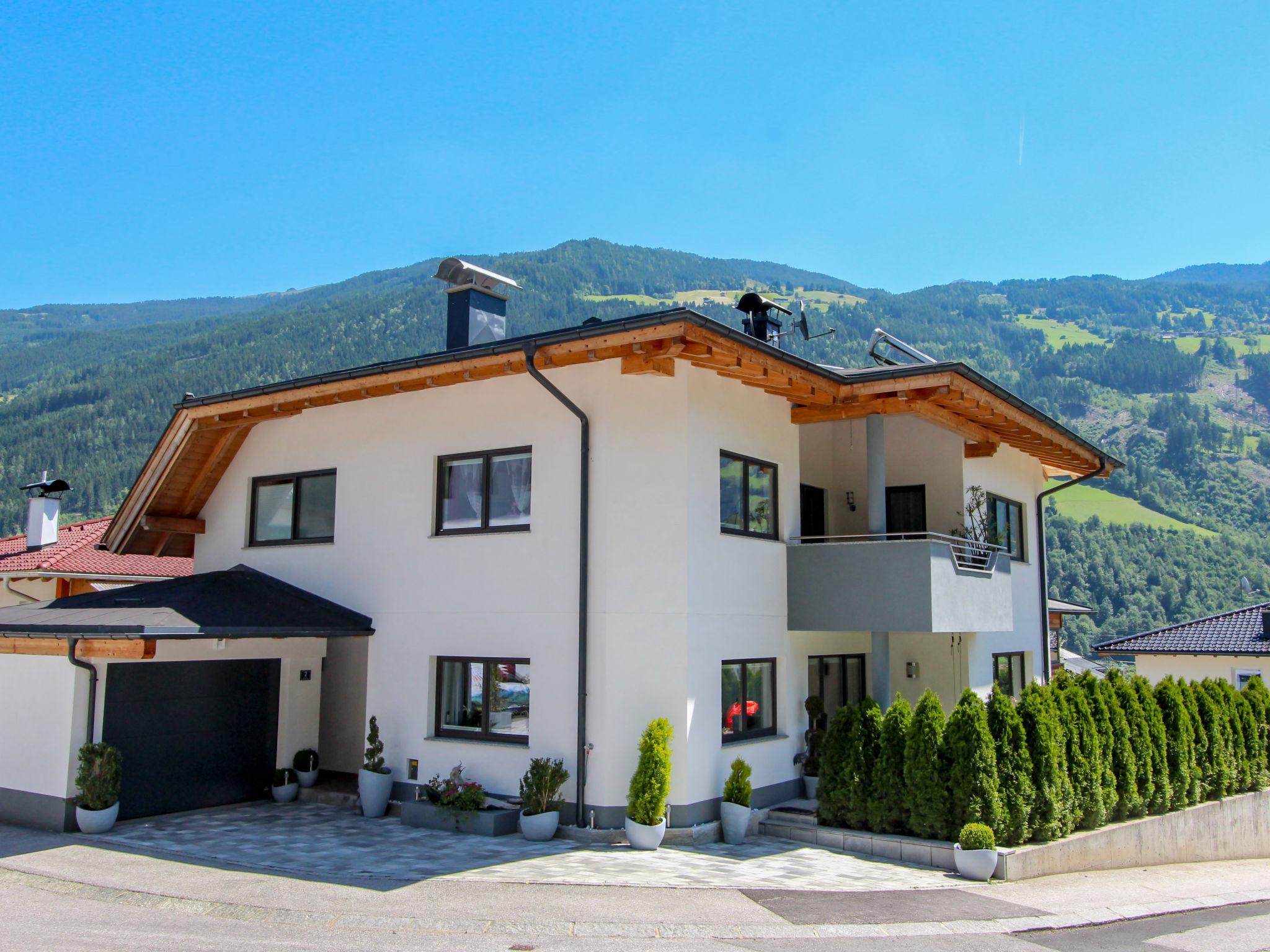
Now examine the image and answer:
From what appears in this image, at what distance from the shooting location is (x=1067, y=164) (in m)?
29.1

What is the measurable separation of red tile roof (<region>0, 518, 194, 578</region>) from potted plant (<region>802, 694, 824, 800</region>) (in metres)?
14.4

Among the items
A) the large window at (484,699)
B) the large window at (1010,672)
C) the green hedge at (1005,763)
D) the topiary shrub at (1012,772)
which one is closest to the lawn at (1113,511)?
the large window at (1010,672)

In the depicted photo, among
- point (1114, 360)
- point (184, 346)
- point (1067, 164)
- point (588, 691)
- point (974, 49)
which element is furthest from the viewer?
point (1114, 360)

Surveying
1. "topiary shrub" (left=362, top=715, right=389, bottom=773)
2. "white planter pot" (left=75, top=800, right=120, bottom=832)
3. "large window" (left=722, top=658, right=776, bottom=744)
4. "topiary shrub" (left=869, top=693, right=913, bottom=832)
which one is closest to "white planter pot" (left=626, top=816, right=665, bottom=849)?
"large window" (left=722, top=658, right=776, bottom=744)

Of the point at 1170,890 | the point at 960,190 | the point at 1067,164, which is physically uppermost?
the point at 960,190

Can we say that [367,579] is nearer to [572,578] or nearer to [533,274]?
[572,578]

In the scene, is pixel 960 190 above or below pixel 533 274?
below

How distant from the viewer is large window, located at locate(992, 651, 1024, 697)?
62.8 ft

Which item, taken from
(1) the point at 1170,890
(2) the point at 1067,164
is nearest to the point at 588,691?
(1) the point at 1170,890

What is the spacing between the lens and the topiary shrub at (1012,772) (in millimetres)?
12227

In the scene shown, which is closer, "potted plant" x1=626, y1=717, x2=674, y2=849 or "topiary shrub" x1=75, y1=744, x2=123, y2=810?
"potted plant" x1=626, y1=717, x2=674, y2=849

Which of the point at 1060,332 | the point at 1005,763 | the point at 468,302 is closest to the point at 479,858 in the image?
the point at 1005,763

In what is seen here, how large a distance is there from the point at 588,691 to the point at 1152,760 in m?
9.07

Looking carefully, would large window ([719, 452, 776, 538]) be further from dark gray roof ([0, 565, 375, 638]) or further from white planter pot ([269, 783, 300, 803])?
white planter pot ([269, 783, 300, 803])
